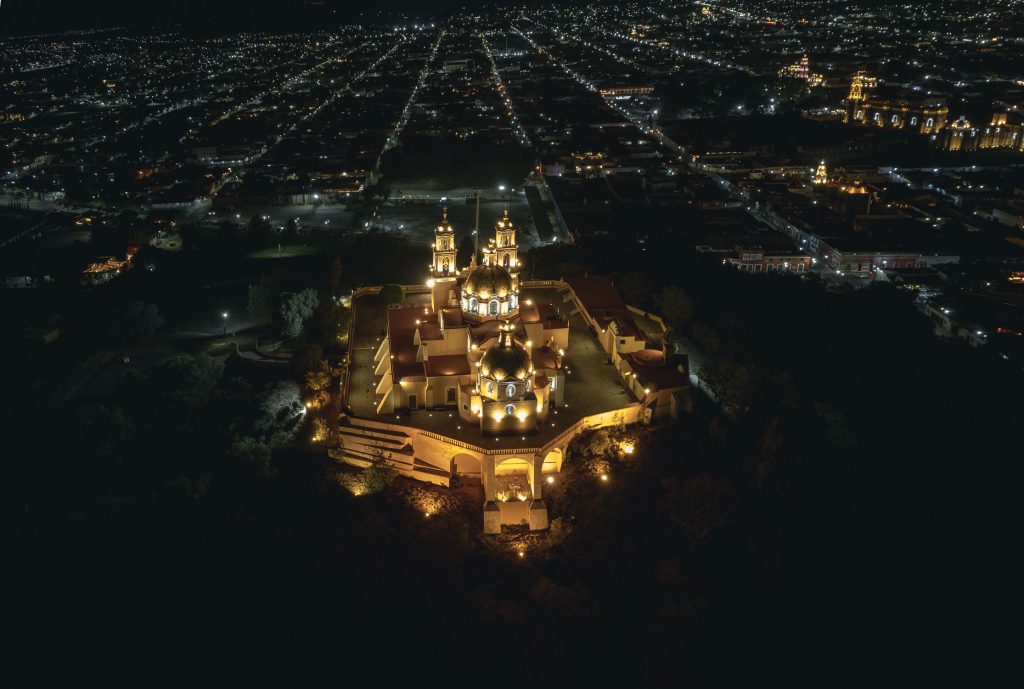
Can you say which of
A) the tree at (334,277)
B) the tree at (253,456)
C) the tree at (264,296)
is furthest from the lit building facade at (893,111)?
the tree at (253,456)

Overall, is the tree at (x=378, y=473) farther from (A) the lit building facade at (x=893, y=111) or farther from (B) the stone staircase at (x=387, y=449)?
(A) the lit building facade at (x=893, y=111)

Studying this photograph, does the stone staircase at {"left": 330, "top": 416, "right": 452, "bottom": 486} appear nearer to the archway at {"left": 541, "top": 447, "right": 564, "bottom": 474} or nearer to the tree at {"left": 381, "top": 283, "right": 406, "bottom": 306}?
the archway at {"left": 541, "top": 447, "right": 564, "bottom": 474}

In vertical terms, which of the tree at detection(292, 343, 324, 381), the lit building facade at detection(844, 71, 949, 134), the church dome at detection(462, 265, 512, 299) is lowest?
the lit building facade at detection(844, 71, 949, 134)

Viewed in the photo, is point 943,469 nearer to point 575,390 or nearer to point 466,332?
point 575,390

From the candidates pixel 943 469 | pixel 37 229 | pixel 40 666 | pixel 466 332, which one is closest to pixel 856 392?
pixel 943 469

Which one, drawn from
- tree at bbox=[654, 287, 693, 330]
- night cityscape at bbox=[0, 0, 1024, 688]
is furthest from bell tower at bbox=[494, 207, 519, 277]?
tree at bbox=[654, 287, 693, 330]

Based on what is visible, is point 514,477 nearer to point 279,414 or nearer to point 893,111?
point 279,414
